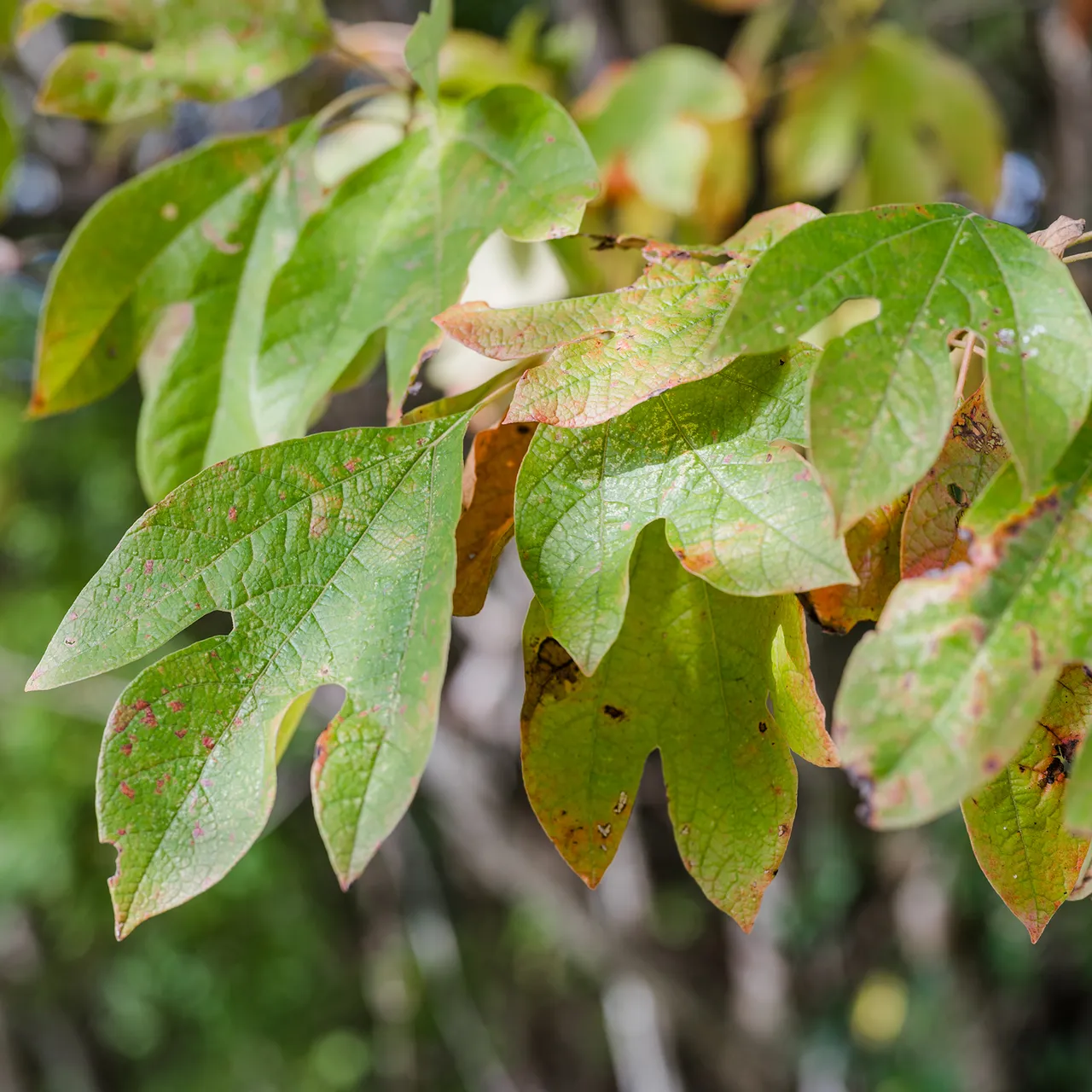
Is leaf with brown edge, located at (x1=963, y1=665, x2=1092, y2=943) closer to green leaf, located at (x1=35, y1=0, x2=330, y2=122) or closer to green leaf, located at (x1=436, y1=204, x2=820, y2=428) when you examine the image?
→ green leaf, located at (x1=436, y1=204, x2=820, y2=428)

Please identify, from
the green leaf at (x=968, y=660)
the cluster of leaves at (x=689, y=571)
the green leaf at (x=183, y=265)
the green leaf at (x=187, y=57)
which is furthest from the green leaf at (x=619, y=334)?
the green leaf at (x=187, y=57)

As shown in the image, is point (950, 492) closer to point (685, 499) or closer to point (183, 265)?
point (685, 499)

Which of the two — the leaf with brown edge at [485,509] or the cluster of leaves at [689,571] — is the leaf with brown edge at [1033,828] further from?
the leaf with brown edge at [485,509]

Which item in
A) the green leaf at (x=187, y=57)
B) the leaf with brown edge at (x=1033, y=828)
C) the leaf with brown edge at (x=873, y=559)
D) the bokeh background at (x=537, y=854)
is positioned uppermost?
the green leaf at (x=187, y=57)

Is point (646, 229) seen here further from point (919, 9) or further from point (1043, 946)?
point (1043, 946)

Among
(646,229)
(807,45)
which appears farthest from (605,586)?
(807,45)

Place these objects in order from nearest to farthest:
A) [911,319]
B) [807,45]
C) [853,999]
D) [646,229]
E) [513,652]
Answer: [911,319], [646,229], [513,652], [807,45], [853,999]
